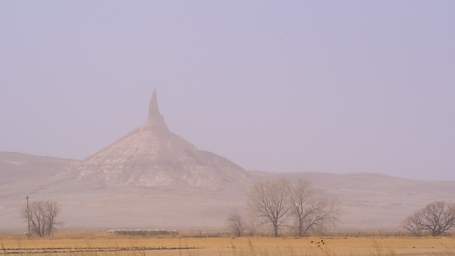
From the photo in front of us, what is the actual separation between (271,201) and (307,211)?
4361mm

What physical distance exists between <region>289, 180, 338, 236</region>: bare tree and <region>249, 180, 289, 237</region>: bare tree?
88 cm

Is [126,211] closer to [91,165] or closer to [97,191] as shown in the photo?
[97,191]

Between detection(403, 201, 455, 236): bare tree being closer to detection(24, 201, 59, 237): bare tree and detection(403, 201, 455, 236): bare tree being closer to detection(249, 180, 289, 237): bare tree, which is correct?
detection(249, 180, 289, 237): bare tree

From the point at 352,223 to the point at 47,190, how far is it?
2797 inches

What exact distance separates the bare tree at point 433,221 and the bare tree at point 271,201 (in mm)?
12612

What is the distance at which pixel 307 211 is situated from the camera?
80.1m

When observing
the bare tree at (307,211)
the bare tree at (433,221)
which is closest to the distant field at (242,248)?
the bare tree at (433,221)

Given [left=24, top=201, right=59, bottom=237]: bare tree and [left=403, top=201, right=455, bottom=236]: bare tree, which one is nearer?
[left=403, top=201, right=455, bottom=236]: bare tree

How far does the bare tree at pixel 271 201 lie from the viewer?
81.6m

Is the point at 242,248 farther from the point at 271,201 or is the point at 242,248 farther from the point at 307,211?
the point at 271,201

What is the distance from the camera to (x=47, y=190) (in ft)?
563

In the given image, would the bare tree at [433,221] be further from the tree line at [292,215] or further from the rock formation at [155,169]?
the rock formation at [155,169]

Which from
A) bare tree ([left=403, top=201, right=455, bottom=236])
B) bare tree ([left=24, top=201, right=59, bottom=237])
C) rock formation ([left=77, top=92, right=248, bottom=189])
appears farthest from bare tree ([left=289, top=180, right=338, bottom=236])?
rock formation ([left=77, top=92, right=248, bottom=189])

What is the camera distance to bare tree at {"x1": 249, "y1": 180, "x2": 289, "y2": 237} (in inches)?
3211
